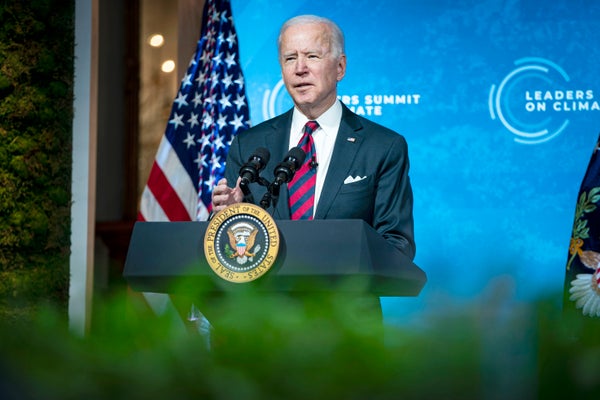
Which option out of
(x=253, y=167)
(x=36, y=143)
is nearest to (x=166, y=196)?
(x=36, y=143)

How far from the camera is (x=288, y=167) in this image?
2045 mm

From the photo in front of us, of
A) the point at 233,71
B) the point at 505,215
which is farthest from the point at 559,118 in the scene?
the point at 233,71

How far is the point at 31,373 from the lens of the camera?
1.29 feet

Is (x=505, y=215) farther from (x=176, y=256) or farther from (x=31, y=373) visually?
(x=31, y=373)

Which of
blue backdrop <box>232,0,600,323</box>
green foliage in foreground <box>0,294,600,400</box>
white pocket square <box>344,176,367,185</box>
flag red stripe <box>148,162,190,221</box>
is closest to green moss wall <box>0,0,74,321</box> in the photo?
flag red stripe <box>148,162,190,221</box>

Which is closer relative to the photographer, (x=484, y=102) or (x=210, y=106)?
(x=484, y=102)

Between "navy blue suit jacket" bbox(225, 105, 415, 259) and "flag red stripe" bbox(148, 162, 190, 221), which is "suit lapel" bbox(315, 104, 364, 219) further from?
"flag red stripe" bbox(148, 162, 190, 221)

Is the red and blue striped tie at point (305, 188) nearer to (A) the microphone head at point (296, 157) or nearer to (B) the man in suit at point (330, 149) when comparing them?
(B) the man in suit at point (330, 149)

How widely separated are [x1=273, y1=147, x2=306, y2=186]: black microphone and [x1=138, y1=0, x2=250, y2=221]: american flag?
2.68 metres

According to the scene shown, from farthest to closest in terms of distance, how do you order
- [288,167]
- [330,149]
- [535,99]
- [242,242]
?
[535,99] < [330,149] < [288,167] < [242,242]

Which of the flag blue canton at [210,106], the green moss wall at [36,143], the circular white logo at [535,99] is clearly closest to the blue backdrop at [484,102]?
the circular white logo at [535,99]

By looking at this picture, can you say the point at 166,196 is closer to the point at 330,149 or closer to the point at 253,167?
the point at 330,149

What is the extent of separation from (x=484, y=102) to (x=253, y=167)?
286 centimetres

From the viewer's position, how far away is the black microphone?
2.03 m
